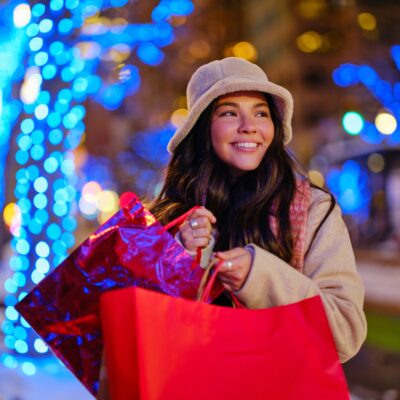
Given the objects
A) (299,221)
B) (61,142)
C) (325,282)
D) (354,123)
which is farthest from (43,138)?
(354,123)

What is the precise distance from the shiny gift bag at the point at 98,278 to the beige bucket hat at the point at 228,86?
0.47m

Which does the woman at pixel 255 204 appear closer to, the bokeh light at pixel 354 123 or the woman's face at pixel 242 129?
the woman's face at pixel 242 129

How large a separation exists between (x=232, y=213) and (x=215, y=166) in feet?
0.64

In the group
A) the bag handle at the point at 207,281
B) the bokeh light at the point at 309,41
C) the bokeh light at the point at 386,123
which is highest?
the bokeh light at the point at 309,41

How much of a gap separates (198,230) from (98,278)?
10.8 inches

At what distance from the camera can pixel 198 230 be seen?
1.75m

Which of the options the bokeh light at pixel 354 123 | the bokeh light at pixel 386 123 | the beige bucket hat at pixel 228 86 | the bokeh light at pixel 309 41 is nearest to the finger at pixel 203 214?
the beige bucket hat at pixel 228 86

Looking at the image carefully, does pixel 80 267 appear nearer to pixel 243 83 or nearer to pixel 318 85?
pixel 243 83

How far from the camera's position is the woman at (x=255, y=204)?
1.64 m

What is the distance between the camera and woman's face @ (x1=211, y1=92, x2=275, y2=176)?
1957mm

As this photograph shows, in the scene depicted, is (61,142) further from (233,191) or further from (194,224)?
(194,224)

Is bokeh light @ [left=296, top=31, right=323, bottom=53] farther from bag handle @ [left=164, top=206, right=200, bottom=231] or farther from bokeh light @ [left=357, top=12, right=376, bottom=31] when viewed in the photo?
bag handle @ [left=164, top=206, right=200, bottom=231]

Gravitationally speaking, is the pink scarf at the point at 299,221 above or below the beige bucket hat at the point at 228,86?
below

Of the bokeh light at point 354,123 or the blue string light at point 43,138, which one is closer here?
the blue string light at point 43,138
